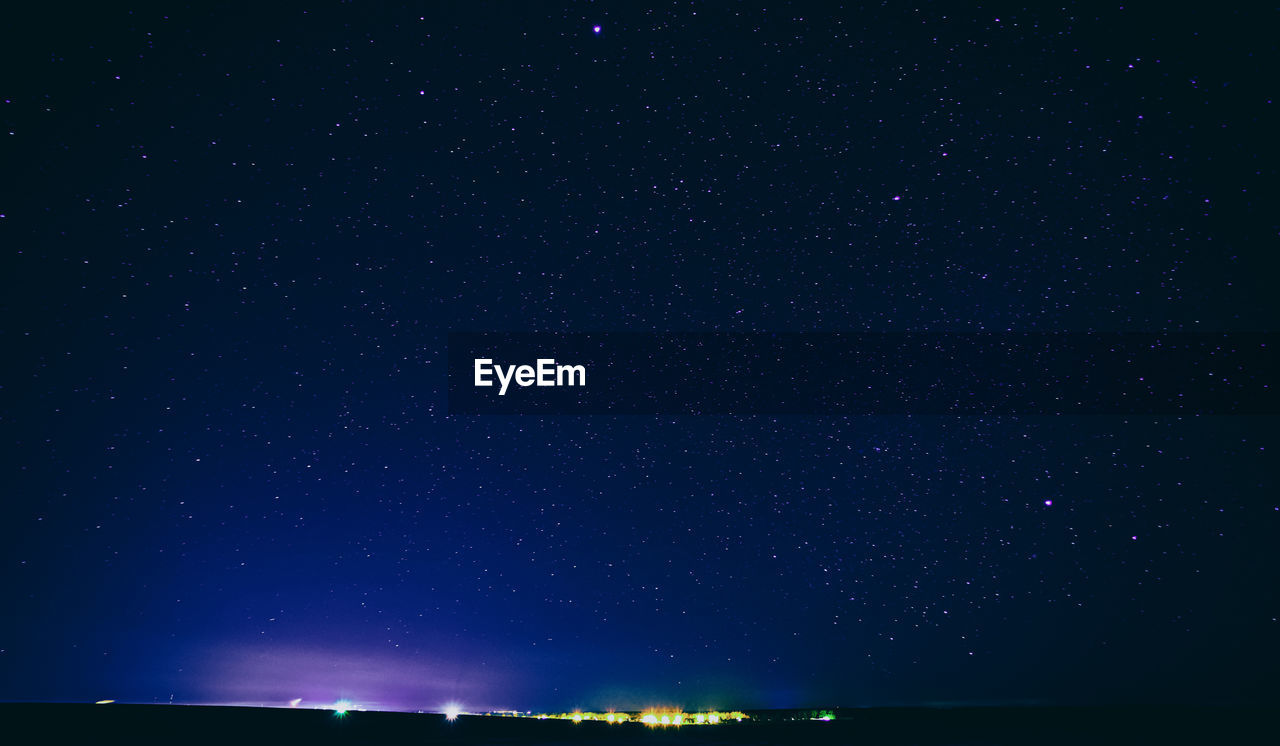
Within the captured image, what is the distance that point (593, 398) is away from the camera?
534cm

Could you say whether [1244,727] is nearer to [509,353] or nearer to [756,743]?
[756,743]

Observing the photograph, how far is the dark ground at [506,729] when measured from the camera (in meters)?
3.92

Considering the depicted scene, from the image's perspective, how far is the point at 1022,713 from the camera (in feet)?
17.7

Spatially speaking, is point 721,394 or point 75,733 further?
point 721,394

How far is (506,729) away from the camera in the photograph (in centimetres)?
432

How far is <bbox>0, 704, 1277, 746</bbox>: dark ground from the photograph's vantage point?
12.9 feet

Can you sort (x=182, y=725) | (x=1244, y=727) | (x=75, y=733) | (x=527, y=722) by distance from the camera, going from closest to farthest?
(x=75, y=733), (x=182, y=725), (x=527, y=722), (x=1244, y=727)

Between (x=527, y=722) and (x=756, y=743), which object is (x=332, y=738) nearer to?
(x=527, y=722)

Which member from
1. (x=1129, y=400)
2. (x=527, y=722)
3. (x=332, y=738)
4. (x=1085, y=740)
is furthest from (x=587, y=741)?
(x=1129, y=400)

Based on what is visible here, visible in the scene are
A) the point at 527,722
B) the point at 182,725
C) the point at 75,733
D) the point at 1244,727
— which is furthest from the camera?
the point at 1244,727

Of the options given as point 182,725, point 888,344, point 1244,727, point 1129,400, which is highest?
point 888,344

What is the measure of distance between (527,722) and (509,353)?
2455mm

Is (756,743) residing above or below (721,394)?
below

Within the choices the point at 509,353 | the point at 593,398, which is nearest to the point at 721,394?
the point at 593,398
